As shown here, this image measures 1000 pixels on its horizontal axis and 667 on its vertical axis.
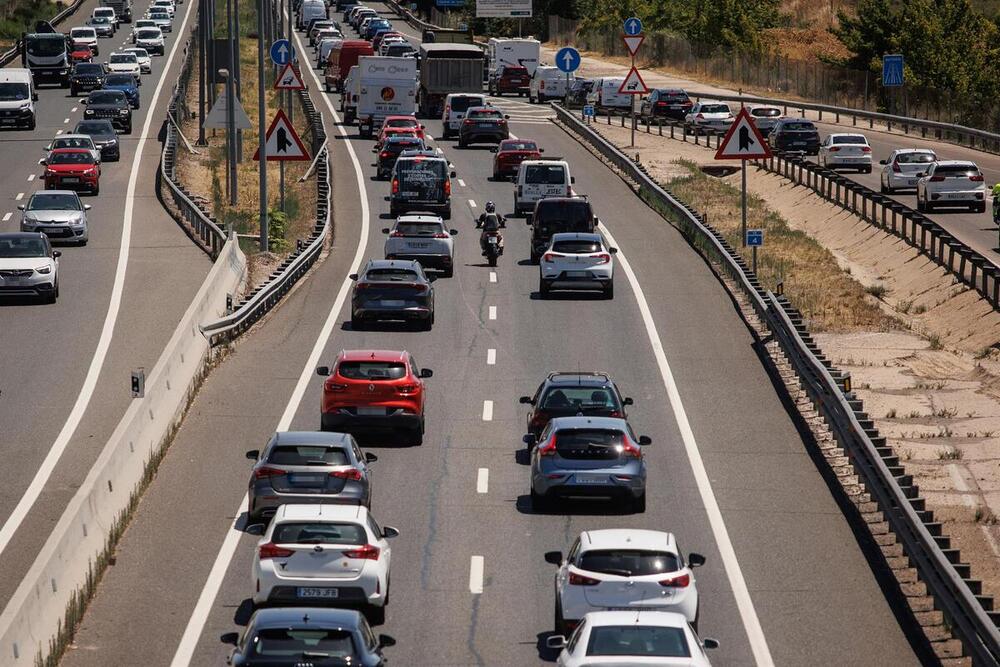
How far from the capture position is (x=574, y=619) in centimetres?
1808

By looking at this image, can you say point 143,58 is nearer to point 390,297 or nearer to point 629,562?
point 390,297

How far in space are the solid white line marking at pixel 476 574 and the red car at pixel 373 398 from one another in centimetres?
586

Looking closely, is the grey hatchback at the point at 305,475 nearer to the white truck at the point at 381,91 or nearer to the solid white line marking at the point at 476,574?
the solid white line marking at the point at 476,574

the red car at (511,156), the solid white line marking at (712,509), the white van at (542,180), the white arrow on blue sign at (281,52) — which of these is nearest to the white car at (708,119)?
the red car at (511,156)

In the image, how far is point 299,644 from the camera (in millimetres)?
15047

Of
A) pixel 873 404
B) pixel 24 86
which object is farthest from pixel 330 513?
pixel 24 86

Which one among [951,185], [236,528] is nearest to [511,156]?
[951,185]

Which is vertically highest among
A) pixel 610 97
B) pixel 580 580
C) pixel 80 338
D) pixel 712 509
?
pixel 580 580

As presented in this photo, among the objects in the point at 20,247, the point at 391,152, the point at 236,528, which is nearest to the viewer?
the point at 236,528

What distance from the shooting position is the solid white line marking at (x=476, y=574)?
67.3 ft

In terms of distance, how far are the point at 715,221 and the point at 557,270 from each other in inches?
607

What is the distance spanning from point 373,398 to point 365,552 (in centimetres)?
872

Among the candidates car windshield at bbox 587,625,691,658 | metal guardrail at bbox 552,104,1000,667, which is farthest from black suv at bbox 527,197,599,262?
car windshield at bbox 587,625,691,658

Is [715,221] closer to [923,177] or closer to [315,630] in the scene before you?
[923,177]
